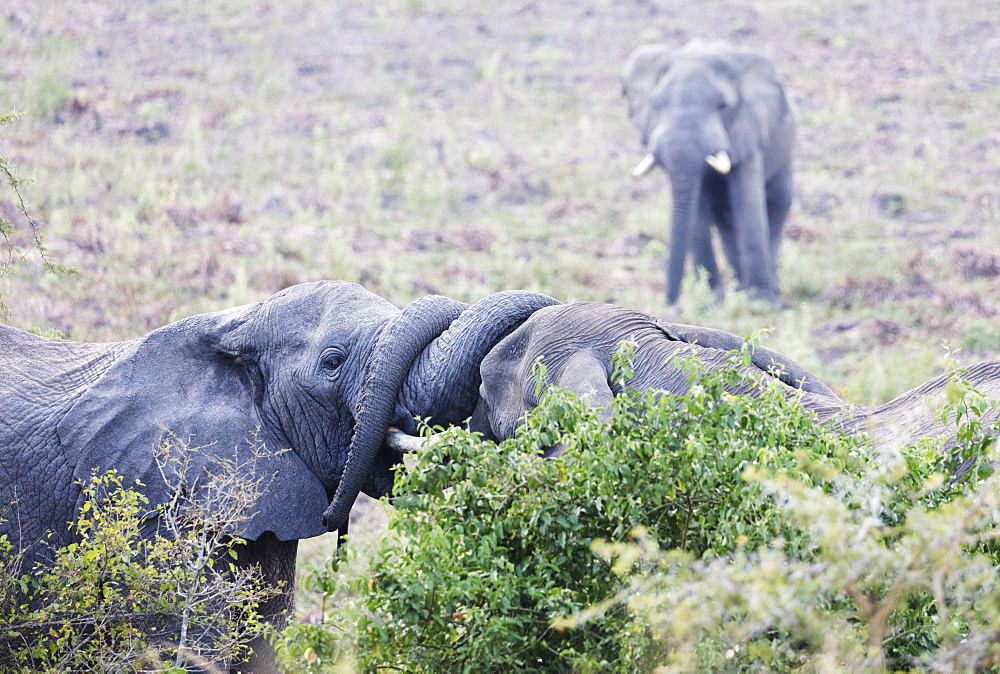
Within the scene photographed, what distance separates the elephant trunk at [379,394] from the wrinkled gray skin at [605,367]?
325 mm

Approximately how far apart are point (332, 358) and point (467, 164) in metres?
11.7

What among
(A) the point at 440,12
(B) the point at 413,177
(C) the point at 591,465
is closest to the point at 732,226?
(B) the point at 413,177

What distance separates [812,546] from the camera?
8.45ft

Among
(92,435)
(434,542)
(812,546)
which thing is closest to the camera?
(812,546)

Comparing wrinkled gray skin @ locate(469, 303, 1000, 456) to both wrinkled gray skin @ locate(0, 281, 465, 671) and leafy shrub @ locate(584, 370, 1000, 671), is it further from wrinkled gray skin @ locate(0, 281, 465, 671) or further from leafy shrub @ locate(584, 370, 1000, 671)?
leafy shrub @ locate(584, 370, 1000, 671)

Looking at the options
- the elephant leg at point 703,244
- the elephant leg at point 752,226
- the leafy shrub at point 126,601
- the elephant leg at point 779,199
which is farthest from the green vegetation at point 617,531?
the elephant leg at point 779,199

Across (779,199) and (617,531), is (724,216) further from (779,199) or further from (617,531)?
(617,531)

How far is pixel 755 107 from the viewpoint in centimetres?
1229

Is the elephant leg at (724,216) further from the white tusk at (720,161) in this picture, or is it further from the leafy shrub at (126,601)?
the leafy shrub at (126,601)

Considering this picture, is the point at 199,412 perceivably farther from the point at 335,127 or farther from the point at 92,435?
the point at 335,127

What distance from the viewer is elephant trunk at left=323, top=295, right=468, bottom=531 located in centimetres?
460

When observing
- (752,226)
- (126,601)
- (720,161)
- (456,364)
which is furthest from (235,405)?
(752,226)

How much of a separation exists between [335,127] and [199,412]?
44.3 ft

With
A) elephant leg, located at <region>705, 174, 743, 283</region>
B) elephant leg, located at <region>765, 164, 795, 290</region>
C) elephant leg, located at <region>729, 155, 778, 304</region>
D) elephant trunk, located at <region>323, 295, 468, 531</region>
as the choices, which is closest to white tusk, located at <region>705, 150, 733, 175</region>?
elephant leg, located at <region>729, 155, 778, 304</region>
